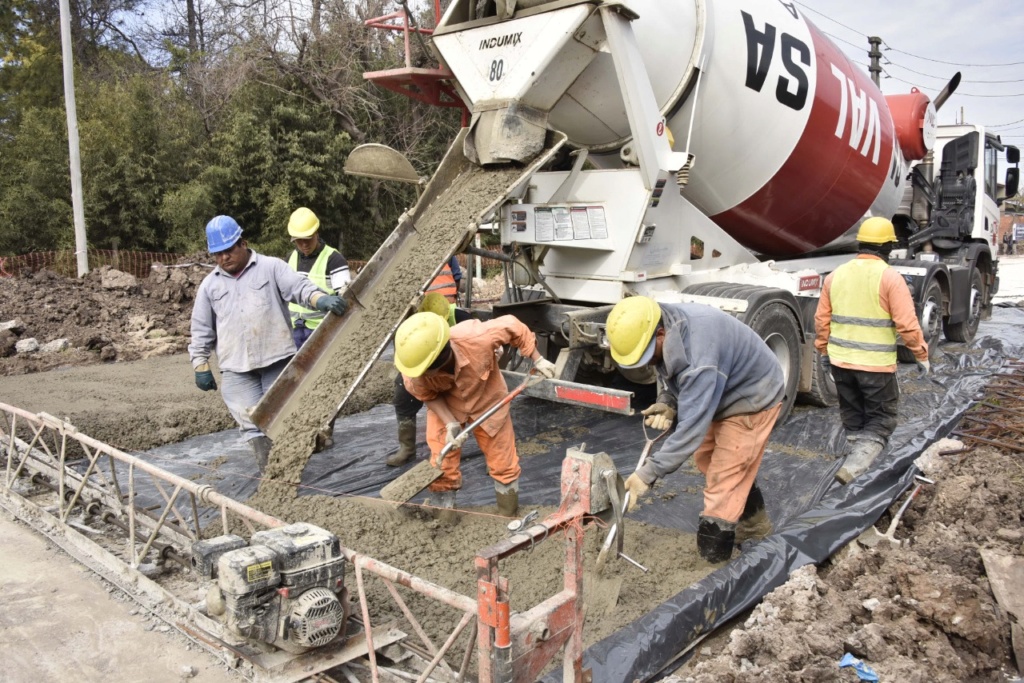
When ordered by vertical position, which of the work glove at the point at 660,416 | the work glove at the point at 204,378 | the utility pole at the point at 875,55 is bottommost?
the work glove at the point at 660,416

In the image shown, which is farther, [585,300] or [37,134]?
[37,134]

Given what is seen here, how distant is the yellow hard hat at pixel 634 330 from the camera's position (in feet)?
10.1

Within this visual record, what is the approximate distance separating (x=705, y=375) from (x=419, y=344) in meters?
1.25

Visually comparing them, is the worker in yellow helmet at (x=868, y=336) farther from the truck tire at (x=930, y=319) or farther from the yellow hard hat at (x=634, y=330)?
the truck tire at (x=930, y=319)

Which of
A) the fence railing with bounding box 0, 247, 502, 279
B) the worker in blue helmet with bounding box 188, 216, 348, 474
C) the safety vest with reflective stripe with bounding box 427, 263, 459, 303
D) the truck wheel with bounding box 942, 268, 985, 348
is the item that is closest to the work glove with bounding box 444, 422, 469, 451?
the worker in blue helmet with bounding box 188, 216, 348, 474

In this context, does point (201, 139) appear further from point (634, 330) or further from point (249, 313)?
point (634, 330)

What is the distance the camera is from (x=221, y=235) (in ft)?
13.4

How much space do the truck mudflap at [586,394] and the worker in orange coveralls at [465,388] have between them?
0.12m

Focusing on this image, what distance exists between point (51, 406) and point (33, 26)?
1691cm

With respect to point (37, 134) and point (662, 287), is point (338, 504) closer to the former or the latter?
point (662, 287)

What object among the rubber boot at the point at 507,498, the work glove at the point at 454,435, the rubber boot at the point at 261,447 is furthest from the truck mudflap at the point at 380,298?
the rubber boot at the point at 507,498

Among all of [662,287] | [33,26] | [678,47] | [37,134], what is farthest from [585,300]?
[33,26]

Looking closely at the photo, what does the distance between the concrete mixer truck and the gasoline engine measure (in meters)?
2.30

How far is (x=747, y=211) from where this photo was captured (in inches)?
231
